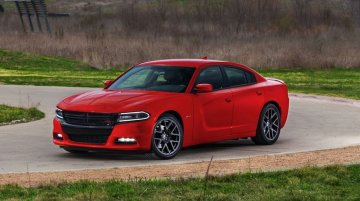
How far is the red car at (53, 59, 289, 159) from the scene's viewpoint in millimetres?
13516

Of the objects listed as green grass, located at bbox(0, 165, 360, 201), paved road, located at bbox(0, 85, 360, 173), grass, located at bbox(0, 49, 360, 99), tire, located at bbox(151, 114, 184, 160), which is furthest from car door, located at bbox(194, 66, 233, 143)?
grass, located at bbox(0, 49, 360, 99)

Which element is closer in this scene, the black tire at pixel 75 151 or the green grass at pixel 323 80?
the black tire at pixel 75 151

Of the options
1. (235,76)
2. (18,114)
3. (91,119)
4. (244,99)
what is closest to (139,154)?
(91,119)

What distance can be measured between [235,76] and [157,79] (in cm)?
149

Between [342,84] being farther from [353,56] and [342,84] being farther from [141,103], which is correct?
[141,103]

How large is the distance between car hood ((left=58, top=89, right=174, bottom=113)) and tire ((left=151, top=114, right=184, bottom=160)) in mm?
334

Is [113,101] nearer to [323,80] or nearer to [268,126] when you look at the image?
[268,126]

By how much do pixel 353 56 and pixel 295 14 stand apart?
24.8 metres

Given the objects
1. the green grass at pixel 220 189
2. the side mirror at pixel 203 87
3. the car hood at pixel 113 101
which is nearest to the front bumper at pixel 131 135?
the car hood at pixel 113 101

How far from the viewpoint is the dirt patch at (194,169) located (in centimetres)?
1136

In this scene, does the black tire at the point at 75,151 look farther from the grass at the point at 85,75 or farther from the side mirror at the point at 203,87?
the grass at the point at 85,75

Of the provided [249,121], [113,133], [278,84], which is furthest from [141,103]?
[278,84]

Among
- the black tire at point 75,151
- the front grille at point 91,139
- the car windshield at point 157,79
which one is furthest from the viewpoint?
the car windshield at point 157,79

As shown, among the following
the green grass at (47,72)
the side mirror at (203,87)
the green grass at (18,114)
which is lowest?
the green grass at (47,72)
